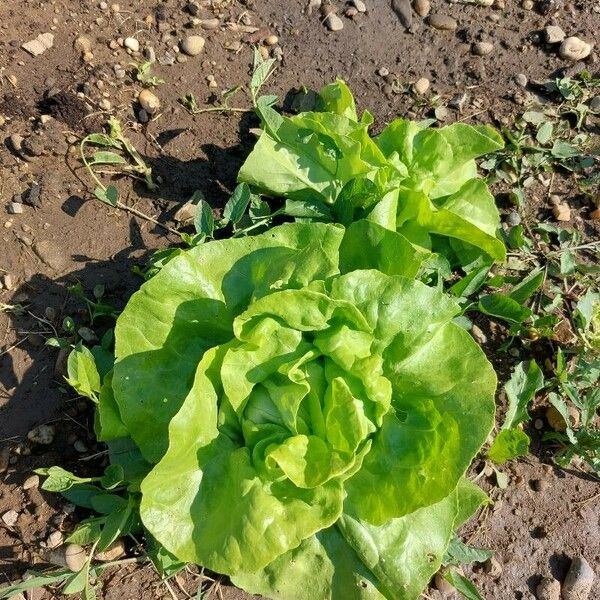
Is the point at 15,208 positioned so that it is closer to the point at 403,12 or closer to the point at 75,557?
the point at 75,557

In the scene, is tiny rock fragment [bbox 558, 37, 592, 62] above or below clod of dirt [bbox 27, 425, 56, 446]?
above

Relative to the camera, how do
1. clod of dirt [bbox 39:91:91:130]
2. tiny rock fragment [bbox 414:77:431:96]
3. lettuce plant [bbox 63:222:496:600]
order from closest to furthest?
lettuce plant [bbox 63:222:496:600] → clod of dirt [bbox 39:91:91:130] → tiny rock fragment [bbox 414:77:431:96]

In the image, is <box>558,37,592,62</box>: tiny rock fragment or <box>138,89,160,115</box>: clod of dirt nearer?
<box>138,89,160,115</box>: clod of dirt

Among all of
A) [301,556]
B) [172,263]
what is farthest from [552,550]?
[172,263]

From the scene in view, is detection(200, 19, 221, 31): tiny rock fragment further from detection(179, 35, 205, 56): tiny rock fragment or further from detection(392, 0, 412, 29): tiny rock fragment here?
detection(392, 0, 412, 29): tiny rock fragment

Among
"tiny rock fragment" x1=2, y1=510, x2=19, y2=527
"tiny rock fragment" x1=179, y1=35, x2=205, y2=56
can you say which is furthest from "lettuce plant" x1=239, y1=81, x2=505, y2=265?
"tiny rock fragment" x1=2, y1=510, x2=19, y2=527
